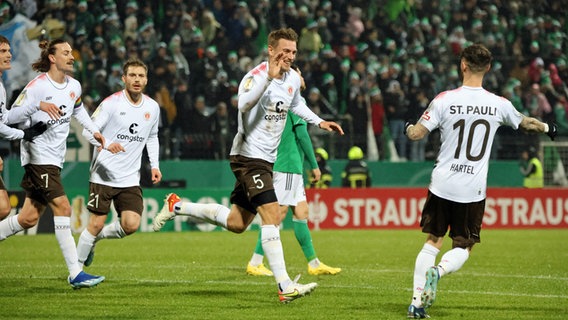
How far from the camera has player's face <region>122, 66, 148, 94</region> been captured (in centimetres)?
1016

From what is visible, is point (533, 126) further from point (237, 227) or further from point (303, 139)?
point (303, 139)

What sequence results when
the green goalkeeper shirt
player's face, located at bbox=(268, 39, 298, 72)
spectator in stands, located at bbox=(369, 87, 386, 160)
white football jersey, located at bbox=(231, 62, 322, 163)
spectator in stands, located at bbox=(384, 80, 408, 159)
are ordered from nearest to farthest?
1. player's face, located at bbox=(268, 39, 298, 72)
2. white football jersey, located at bbox=(231, 62, 322, 163)
3. the green goalkeeper shirt
4. spectator in stands, located at bbox=(369, 87, 386, 160)
5. spectator in stands, located at bbox=(384, 80, 408, 159)

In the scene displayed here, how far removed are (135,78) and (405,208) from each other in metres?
11.8

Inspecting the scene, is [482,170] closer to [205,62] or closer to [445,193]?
[445,193]

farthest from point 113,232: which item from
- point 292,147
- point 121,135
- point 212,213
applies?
point 292,147

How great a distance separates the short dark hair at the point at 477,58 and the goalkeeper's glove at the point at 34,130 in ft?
14.5

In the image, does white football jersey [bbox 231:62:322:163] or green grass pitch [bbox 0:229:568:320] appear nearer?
green grass pitch [bbox 0:229:568:320]

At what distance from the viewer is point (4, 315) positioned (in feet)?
25.8

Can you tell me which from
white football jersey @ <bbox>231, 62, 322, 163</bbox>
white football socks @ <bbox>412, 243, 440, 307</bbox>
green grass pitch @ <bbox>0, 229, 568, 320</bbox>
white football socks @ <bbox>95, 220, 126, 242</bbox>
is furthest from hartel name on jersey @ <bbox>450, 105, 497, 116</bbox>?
white football socks @ <bbox>95, 220, 126, 242</bbox>

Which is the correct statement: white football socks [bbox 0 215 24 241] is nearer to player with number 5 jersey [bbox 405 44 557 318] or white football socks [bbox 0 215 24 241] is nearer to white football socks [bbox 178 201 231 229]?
white football socks [bbox 178 201 231 229]

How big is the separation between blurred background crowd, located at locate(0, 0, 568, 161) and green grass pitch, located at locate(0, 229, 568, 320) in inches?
196

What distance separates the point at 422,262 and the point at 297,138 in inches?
177

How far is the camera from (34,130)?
979 centimetres

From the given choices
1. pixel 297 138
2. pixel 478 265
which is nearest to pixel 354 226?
pixel 478 265
